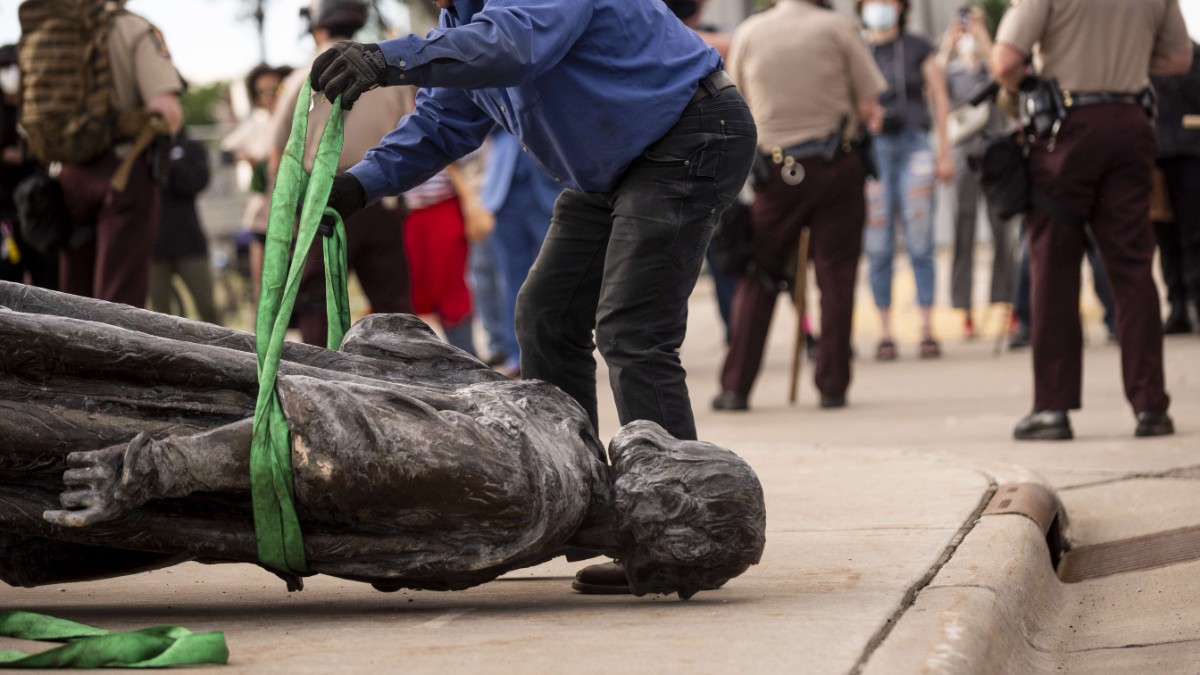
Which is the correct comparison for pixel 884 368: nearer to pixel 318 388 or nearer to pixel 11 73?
pixel 11 73

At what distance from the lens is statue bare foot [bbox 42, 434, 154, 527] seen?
321 cm

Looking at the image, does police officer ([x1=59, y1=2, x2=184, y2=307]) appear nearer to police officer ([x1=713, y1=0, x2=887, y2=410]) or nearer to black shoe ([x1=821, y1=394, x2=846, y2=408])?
police officer ([x1=713, y1=0, x2=887, y2=410])

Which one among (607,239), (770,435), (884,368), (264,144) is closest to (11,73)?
(264,144)

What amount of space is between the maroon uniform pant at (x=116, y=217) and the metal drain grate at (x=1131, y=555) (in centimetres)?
412

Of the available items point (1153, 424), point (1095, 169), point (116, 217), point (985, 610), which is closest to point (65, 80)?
point (116, 217)

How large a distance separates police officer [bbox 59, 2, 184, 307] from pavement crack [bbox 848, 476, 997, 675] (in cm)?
387

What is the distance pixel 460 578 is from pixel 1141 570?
1.99 m

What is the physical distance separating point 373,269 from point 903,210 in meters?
4.87

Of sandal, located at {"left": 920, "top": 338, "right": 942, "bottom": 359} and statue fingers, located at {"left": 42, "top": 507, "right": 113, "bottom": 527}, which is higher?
statue fingers, located at {"left": 42, "top": 507, "right": 113, "bottom": 527}

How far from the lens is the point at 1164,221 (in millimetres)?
10508

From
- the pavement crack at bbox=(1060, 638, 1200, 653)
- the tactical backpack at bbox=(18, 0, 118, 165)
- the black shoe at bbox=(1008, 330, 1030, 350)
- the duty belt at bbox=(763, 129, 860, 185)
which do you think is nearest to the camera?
the pavement crack at bbox=(1060, 638, 1200, 653)

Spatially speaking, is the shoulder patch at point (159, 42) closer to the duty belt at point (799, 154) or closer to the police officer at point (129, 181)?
the police officer at point (129, 181)

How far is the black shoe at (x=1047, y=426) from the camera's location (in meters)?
6.85

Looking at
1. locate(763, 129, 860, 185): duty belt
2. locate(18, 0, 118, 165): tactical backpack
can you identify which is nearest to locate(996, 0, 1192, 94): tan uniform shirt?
locate(763, 129, 860, 185): duty belt
